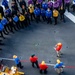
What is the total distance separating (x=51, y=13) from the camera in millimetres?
19578

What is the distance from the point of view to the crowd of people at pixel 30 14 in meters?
19.3

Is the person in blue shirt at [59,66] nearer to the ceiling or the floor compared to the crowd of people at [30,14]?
nearer to the floor

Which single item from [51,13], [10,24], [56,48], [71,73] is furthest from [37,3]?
[71,73]

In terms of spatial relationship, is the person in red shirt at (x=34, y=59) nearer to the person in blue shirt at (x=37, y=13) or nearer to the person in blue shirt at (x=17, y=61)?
the person in blue shirt at (x=17, y=61)

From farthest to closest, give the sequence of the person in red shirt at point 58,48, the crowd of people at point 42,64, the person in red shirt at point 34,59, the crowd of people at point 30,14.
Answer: the crowd of people at point 30,14 < the person in red shirt at point 58,48 < the person in red shirt at point 34,59 < the crowd of people at point 42,64

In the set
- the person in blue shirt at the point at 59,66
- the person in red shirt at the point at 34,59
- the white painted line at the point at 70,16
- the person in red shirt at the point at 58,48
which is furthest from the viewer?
the white painted line at the point at 70,16

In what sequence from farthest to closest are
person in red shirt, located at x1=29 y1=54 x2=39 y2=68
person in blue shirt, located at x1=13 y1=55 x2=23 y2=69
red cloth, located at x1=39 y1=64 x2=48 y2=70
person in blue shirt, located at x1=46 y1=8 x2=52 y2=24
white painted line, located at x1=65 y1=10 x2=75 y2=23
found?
white painted line, located at x1=65 y1=10 x2=75 y2=23 → person in blue shirt, located at x1=46 y1=8 x2=52 y2=24 → person in blue shirt, located at x1=13 y1=55 x2=23 y2=69 → person in red shirt, located at x1=29 y1=54 x2=39 y2=68 → red cloth, located at x1=39 y1=64 x2=48 y2=70

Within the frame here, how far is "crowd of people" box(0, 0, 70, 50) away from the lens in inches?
758

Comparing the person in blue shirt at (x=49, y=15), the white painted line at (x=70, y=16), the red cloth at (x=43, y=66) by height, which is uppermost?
the person in blue shirt at (x=49, y=15)

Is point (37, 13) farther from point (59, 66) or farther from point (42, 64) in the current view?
point (59, 66)

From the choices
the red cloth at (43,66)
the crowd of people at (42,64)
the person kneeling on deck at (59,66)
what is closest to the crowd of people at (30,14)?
the crowd of people at (42,64)

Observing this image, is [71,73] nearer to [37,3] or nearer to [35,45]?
[35,45]

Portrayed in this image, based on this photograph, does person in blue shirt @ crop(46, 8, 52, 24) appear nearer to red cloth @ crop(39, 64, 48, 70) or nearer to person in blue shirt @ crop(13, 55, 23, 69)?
person in blue shirt @ crop(13, 55, 23, 69)

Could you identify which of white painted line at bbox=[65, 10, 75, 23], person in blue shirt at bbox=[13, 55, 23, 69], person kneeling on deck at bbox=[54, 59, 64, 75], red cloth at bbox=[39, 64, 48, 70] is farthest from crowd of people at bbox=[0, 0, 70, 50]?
person kneeling on deck at bbox=[54, 59, 64, 75]
